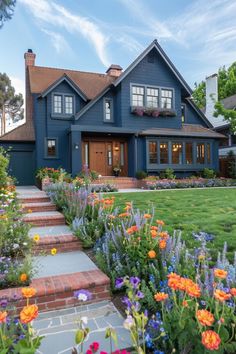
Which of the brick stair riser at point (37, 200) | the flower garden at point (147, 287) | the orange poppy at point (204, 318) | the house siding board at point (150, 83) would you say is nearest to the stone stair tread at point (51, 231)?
the flower garden at point (147, 287)

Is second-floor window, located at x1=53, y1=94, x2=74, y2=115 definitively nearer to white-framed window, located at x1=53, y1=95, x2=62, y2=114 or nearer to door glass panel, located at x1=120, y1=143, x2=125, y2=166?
white-framed window, located at x1=53, y1=95, x2=62, y2=114

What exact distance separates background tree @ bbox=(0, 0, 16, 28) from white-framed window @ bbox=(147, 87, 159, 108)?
390 inches

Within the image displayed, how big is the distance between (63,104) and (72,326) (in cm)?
1462

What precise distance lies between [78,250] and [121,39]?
60.8ft

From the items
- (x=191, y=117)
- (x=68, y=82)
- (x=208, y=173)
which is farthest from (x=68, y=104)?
(x=208, y=173)

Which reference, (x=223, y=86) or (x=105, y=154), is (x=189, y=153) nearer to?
(x=105, y=154)

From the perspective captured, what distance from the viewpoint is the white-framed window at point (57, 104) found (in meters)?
15.7

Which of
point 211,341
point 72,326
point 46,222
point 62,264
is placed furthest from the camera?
point 46,222

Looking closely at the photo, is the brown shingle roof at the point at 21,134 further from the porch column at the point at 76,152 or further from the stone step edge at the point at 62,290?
the stone step edge at the point at 62,290

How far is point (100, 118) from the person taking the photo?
15.9 meters

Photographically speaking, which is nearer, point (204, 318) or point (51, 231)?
point (204, 318)

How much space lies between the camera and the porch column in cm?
1412

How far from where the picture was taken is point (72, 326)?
8.84 feet

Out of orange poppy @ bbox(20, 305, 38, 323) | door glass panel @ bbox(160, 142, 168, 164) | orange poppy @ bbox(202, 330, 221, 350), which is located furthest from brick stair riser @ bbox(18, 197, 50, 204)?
door glass panel @ bbox(160, 142, 168, 164)
